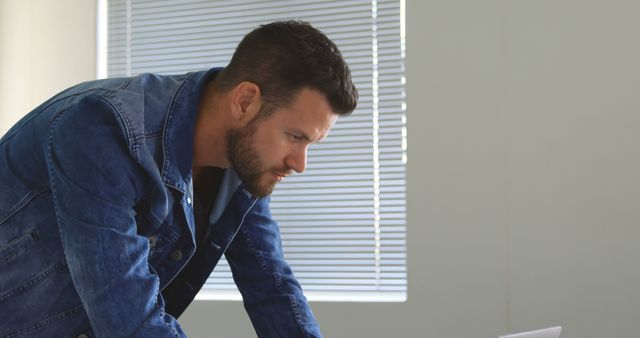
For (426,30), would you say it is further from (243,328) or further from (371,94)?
(243,328)

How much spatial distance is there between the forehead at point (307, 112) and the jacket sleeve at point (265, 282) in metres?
0.31

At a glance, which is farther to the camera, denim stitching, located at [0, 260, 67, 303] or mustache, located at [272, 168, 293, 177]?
mustache, located at [272, 168, 293, 177]

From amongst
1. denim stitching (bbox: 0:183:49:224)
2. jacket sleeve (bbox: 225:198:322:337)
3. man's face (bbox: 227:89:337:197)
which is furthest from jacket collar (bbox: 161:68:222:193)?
A: jacket sleeve (bbox: 225:198:322:337)

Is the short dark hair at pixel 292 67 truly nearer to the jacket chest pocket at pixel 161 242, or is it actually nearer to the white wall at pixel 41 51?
the jacket chest pocket at pixel 161 242

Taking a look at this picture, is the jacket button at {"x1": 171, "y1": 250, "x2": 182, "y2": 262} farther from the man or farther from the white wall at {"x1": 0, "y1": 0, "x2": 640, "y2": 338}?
the white wall at {"x1": 0, "y1": 0, "x2": 640, "y2": 338}

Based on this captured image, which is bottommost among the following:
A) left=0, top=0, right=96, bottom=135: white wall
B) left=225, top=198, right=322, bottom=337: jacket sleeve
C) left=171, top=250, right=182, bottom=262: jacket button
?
left=225, top=198, right=322, bottom=337: jacket sleeve

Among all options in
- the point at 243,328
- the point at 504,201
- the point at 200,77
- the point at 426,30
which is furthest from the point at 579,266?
the point at 200,77

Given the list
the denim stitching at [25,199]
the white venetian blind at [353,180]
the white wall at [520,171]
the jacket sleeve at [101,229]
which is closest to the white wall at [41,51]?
the white venetian blind at [353,180]

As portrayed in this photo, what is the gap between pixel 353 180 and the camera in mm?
3332

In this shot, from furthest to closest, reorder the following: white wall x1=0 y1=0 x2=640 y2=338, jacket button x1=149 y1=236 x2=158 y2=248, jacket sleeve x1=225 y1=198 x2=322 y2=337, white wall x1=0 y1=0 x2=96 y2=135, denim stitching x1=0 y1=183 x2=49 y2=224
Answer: white wall x1=0 y1=0 x2=96 y2=135
white wall x1=0 y1=0 x2=640 y2=338
jacket sleeve x1=225 y1=198 x2=322 y2=337
jacket button x1=149 y1=236 x2=158 y2=248
denim stitching x1=0 y1=183 x2=49 y2=224

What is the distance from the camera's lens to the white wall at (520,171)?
2.85 metres

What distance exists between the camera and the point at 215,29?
3633 millimetres

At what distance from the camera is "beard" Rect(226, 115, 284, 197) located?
1554 mm

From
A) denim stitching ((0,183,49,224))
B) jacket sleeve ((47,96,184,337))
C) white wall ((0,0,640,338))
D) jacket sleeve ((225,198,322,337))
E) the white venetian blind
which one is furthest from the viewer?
the white venetian blind
